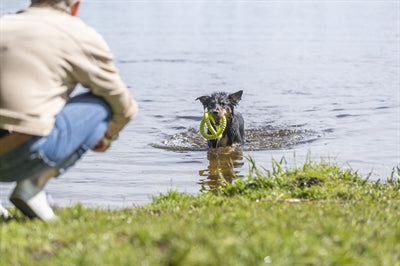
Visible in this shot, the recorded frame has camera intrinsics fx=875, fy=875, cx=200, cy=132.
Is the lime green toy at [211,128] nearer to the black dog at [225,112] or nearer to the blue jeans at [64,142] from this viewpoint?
the black dog at [225,112]

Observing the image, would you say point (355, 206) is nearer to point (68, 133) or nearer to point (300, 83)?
point (68, 133)

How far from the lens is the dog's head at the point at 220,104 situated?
14102mm

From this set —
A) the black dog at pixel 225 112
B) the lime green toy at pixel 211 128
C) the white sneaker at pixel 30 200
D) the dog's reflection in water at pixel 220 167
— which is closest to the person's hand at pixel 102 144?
the white sneaker at pixel 30 200

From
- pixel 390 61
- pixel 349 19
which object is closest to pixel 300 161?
pixel 390 61

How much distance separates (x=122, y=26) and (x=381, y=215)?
95.0 feet

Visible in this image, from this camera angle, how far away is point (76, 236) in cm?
511

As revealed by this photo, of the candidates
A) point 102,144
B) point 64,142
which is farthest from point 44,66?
point 102,144

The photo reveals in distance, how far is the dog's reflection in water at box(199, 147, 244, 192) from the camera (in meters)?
11.6

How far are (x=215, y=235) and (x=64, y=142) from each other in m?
1.18

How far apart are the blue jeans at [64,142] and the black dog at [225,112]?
8332mm

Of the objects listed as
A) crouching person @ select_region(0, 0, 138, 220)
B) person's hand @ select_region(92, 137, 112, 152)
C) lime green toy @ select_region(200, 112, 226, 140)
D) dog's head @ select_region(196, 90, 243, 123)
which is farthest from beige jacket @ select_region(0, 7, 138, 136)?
dog's head @ select_region(196, 90, 243, 123)

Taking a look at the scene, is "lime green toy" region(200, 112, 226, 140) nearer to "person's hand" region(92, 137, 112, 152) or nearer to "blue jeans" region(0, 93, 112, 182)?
"person's hand" region(92, 137, 112, 152)

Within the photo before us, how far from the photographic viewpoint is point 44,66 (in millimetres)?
5438

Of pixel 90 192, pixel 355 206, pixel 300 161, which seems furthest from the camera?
pixel 300 161
